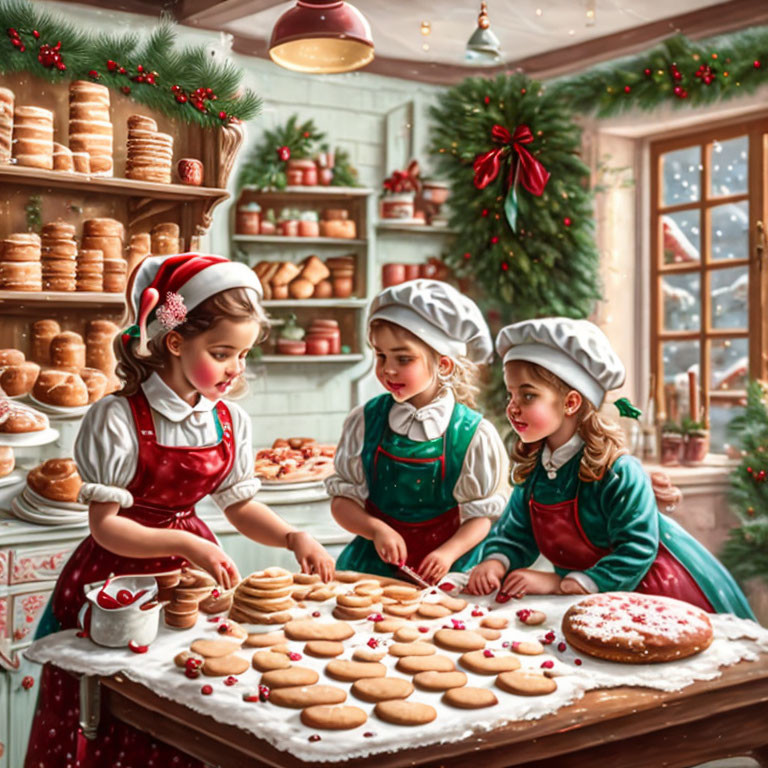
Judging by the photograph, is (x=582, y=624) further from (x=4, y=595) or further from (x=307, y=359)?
(x=307, y=359)

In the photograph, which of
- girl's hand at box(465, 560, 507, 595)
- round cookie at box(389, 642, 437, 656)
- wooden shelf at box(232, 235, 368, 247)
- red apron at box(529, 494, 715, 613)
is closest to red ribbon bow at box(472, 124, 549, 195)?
wooden shelf at box(232, 235, 368, 247)

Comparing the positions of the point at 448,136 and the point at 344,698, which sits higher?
the point at 448,136

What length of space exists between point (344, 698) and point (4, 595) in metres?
1.78

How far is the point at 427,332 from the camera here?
277 centimetres

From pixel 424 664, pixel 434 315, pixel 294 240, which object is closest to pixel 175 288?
pixel 434 315

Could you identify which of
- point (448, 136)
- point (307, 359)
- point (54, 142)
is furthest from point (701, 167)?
point (54, 142)

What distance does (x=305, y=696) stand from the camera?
5.83 ft

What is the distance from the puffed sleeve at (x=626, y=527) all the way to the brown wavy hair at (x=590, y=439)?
28mm

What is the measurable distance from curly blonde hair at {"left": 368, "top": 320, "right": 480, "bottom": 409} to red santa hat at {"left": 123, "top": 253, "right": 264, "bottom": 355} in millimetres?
393

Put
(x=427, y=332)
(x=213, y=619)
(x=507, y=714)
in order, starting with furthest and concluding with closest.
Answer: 1. (x=427, y=332)
2. (x=213, y=619)
3. (x=507, y=714)

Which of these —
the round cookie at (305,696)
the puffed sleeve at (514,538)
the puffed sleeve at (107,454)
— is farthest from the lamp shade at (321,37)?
the round cookie at (305,696)

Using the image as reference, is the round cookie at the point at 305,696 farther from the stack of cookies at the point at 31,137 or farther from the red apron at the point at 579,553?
the stack of cookies at the point at 31,137

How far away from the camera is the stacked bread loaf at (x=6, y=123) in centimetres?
333

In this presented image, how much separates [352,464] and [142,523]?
0.62 m
